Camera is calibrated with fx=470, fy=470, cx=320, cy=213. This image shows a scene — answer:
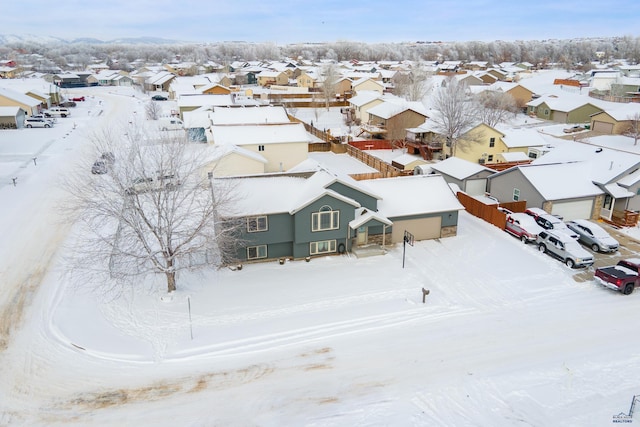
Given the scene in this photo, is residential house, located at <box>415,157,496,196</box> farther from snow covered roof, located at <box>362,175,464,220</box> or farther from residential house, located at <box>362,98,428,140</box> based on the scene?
residential house, located at <box>362,98,428,140</box>

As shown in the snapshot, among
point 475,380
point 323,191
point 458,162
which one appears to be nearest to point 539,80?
point 458,162

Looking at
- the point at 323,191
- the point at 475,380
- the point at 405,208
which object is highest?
the point at 323,191

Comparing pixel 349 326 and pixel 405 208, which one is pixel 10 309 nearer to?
pixel 349 326

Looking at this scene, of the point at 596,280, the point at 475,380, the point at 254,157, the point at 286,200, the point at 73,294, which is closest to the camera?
the point at 475,380

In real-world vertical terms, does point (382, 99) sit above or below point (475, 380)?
above

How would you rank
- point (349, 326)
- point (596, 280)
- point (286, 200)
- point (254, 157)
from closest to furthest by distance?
point (349, 326)
point (596, 280)
point (286, 200)
point (254, 157)

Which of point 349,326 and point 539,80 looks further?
point 539,80
